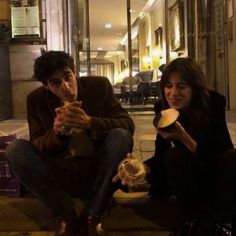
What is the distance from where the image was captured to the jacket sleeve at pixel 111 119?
6.24 ft

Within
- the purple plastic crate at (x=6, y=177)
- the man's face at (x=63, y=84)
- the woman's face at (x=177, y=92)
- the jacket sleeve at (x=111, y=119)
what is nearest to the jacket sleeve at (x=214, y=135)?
the woman's face at (x=177, y=92)

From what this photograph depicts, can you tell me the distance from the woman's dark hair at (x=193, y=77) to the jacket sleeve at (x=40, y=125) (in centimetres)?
57

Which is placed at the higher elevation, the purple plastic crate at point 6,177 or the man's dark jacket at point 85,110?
the man's dark jacket at point 85,110

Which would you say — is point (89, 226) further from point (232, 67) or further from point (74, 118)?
point (232, 67)

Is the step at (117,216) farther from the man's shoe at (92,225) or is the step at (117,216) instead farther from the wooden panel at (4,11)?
the wooden panel at (4,11)

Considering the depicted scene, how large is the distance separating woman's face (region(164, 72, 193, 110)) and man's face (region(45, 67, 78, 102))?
0.43 m

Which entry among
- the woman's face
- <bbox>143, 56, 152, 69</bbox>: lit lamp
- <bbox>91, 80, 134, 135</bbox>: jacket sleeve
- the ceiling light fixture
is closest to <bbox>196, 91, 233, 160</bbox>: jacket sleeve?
the woman's face

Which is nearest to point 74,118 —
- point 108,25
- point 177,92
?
point 177,92

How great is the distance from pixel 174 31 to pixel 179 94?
5.77 m

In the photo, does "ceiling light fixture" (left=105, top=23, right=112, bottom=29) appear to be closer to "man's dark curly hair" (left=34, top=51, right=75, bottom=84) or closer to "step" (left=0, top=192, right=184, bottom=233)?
"step" (left=0, top=192, right=184, bottom=233)

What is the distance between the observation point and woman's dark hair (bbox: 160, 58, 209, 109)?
1756 millimetres

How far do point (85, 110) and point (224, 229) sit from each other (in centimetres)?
82

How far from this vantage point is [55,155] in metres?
2.01

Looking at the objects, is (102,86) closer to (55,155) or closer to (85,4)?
(55,155)
